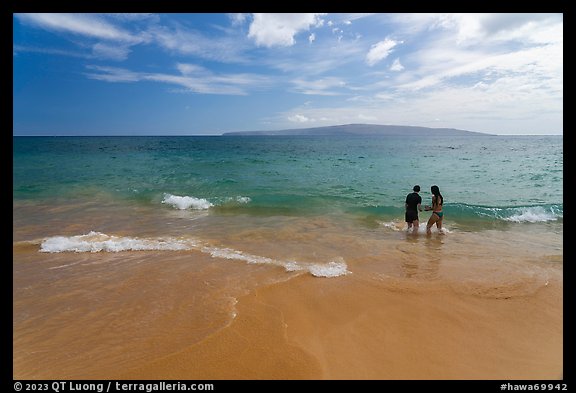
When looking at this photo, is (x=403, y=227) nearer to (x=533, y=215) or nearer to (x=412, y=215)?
(x=412, y=215)

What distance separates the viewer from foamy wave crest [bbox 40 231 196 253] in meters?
8.51

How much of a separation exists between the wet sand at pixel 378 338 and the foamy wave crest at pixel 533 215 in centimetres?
794

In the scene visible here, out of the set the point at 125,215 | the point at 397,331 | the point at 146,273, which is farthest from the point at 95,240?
the point at 397,331

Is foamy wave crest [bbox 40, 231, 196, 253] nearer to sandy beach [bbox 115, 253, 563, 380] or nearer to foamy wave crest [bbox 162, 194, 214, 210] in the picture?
sandy beach [bbox 115, 253, 563, 380]

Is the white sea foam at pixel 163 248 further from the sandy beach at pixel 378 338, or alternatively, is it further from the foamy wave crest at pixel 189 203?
the foamy wave crest at pixel 189 203

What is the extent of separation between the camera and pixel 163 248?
8625 millimetres

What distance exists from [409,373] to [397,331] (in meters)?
0.86

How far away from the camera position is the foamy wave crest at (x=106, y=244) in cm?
851

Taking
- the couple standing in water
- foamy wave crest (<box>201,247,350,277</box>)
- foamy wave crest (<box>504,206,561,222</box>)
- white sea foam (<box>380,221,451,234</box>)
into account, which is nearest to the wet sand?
foamy wave crest (<box>201,247,350,277</box>)

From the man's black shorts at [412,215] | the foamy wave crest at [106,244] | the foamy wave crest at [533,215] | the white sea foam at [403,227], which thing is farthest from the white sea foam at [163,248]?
the foamy wave crest at [533,215]
